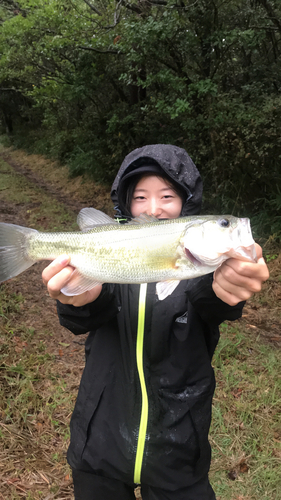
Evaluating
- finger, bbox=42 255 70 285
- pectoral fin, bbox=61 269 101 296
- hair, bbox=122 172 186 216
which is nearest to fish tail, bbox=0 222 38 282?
finger, bbox=42 255 70 285

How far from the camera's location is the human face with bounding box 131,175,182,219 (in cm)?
251

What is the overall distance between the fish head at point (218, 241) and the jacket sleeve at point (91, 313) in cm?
64

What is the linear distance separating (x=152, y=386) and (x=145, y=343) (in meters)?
0.30

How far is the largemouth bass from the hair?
0.58 meters

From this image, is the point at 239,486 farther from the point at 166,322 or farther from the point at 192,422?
the point at 166,322

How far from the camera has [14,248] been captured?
2225mm

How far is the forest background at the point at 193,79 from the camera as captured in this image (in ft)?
23.1

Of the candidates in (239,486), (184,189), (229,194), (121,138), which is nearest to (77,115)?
(121,138)

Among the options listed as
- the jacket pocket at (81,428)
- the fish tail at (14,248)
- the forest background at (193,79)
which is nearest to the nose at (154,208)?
the fish tail at (14,248)

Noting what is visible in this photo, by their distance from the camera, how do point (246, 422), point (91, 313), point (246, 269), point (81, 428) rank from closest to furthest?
point (246, 269) < point (91, 313) < point (81, 428) < point (246, 422)

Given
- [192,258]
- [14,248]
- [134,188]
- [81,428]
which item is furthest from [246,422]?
[14,248]

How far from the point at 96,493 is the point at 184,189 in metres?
2.32

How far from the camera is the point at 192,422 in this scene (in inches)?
83.6

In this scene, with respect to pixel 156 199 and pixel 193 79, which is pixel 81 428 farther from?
pixel 193 79
